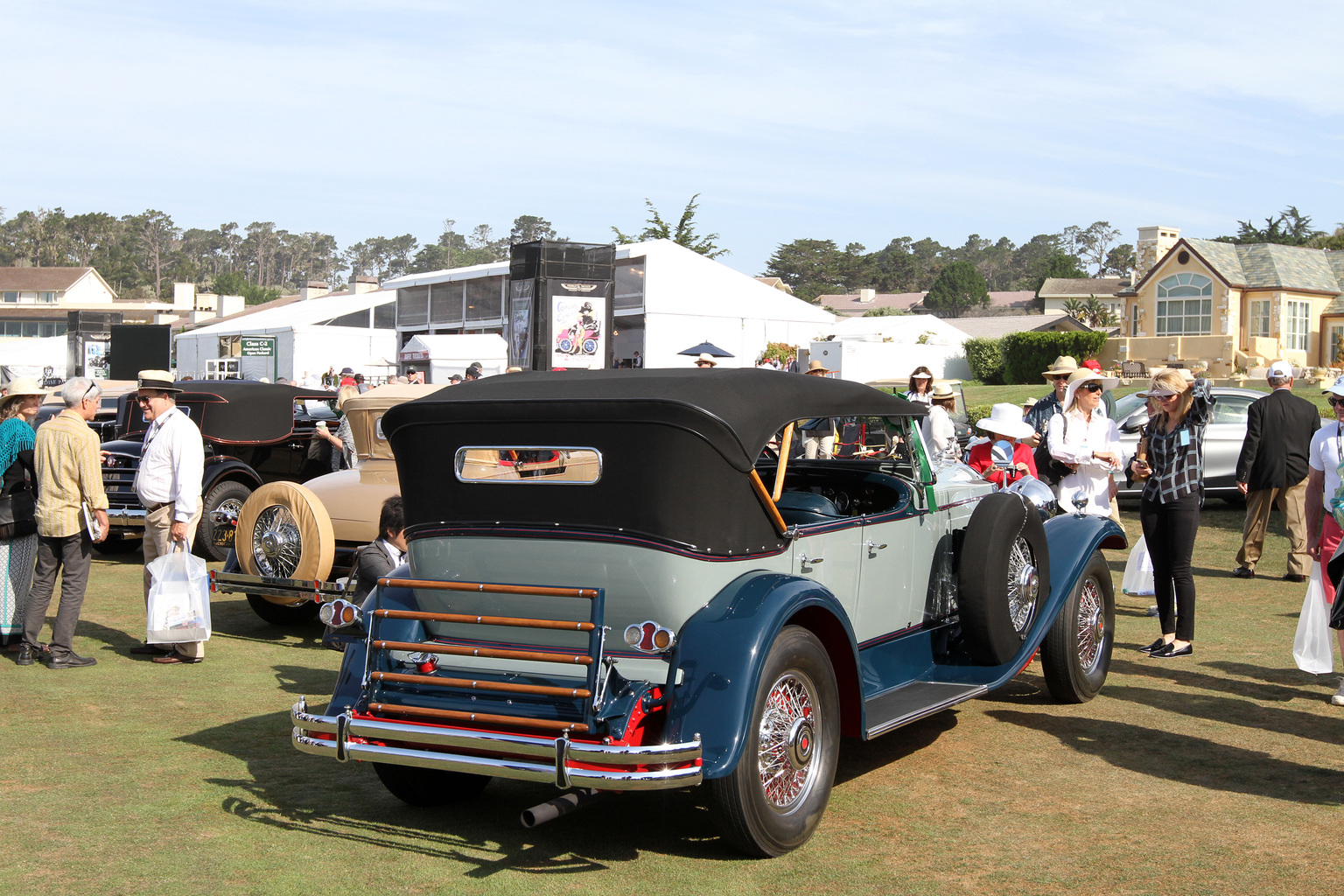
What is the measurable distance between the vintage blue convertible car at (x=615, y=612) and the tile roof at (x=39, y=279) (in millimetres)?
98066

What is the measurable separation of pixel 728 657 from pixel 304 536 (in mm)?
4795

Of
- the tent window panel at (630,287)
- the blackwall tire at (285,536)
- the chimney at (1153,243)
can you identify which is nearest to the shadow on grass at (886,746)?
the blackwall tire at (285,536)

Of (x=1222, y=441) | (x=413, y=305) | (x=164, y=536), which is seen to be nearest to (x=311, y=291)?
(x=413, y=305)

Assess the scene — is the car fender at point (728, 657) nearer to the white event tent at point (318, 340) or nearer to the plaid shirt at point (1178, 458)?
the plaid shirt at point (1178, 458)

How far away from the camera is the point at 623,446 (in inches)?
168

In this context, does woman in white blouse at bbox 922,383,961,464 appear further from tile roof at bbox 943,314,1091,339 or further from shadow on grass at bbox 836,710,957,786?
tile roof at bbox 943,314,1091,339

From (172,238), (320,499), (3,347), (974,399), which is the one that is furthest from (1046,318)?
(172,238)

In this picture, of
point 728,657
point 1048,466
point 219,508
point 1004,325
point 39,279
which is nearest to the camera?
point 728,657

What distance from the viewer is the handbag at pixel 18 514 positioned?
7.26 metres

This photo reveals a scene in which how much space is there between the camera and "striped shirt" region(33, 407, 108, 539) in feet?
23.3

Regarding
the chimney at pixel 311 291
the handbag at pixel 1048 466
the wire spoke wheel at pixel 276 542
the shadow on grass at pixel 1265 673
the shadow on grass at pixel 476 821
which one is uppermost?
the chimney at pixel 311 291

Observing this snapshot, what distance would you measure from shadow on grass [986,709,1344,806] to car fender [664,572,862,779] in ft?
6.85

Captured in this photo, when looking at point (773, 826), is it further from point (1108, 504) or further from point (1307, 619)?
point (1108, 504)

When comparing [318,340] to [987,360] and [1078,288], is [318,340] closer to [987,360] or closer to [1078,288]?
[987,360]
